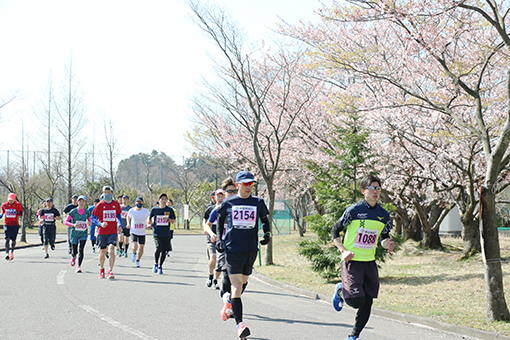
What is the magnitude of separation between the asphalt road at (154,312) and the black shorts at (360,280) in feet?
2.77

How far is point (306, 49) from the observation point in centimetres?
1692

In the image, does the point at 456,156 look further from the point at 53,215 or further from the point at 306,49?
the point at 53,215

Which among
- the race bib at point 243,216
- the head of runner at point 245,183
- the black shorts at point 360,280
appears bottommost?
the black shorts at point 360,280

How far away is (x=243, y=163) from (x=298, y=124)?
7.10 metres

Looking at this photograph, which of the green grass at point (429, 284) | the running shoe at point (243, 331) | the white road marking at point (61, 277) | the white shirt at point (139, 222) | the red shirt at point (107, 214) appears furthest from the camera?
the white shirt at point (139, 222)

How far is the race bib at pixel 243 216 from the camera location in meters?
5.78

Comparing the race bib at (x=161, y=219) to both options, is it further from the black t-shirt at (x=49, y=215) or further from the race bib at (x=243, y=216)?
the race bib at (x=243, y=216)

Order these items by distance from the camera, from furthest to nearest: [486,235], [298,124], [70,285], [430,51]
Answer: [298,124]
[70,285]
[430,51]
[486,235]

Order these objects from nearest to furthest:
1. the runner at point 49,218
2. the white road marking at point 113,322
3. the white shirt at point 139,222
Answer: the white road marking at point 113,322 → the white shirt at point 139,222 → the runner at point 49,218

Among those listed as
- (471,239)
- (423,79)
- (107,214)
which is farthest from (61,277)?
(471,239)

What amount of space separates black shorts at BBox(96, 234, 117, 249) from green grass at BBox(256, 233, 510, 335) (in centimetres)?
396

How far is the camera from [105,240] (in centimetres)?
1073

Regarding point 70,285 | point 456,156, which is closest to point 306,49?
point 456,156

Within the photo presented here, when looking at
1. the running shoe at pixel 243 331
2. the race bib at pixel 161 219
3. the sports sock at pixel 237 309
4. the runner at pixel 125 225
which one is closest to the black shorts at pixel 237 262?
the sports sock at pixel 237 309
